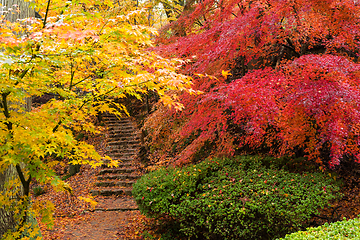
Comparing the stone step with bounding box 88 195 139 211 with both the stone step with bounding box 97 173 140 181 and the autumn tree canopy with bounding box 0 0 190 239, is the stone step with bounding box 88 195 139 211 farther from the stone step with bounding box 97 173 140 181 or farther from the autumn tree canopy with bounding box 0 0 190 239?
the autumn tree canopy with bounding box 0 0 190 239

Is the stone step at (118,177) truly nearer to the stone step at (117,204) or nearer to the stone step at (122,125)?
the stone step at (117,204)

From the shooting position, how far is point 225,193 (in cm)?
403

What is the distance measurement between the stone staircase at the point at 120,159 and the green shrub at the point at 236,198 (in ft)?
10.4

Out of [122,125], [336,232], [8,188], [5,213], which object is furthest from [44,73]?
[122,125]

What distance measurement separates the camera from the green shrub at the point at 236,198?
3.58m

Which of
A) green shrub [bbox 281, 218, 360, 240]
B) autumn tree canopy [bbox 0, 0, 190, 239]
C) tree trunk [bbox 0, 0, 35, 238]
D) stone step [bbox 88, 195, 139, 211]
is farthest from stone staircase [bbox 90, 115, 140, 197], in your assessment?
green shrub [bbox 281, 218, 360, 240]

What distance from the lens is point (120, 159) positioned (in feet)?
32.3

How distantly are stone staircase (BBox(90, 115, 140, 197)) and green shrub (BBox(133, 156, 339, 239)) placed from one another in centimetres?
318

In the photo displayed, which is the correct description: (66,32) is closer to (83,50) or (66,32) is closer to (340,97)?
(83,50)

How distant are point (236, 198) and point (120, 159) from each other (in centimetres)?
691

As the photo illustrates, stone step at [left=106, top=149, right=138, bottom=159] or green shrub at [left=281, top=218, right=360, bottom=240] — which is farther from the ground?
green shrub at [left=281, top=218, right=360, bottom=240]

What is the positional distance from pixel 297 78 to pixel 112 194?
6.80m

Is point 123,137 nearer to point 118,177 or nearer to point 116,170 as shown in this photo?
point 116,170

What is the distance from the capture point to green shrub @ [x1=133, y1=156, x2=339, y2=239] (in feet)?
11.8
